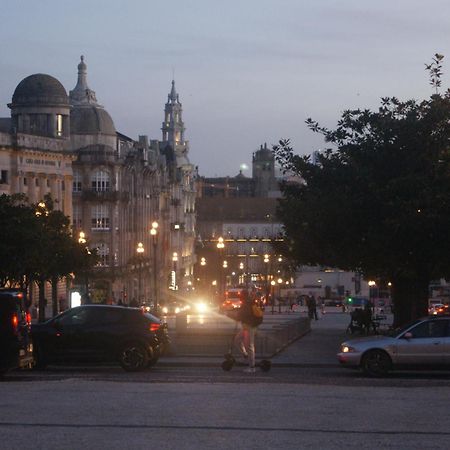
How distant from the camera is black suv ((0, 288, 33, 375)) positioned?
25781 millimetres

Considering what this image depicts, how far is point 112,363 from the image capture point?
101 ft

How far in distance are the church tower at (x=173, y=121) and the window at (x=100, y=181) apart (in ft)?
227

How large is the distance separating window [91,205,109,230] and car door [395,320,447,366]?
84.5 meters

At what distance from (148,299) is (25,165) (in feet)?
88.9

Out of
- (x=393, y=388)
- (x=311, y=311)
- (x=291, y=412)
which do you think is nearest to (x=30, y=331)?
(x=393, y=388)

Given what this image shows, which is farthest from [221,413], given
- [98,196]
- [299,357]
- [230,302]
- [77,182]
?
[77,182]

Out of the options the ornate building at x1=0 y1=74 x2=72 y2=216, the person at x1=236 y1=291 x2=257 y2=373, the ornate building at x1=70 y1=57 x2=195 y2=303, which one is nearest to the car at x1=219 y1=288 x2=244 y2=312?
the ornate building at x1=70 y1=57 x2=195 y2=303

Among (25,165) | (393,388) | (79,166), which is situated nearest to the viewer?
(393,388)

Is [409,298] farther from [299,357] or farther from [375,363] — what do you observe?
[375,363]

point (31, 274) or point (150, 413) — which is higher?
point (31, 274)

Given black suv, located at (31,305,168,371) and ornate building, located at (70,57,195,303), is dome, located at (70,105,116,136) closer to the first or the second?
ornate building, located at (70,57,195,303)

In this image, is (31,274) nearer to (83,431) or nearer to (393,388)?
(393,388)

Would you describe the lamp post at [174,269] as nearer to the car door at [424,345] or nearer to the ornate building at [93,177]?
the ornate building at [93,177]

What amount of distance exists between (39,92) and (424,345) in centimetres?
7764
